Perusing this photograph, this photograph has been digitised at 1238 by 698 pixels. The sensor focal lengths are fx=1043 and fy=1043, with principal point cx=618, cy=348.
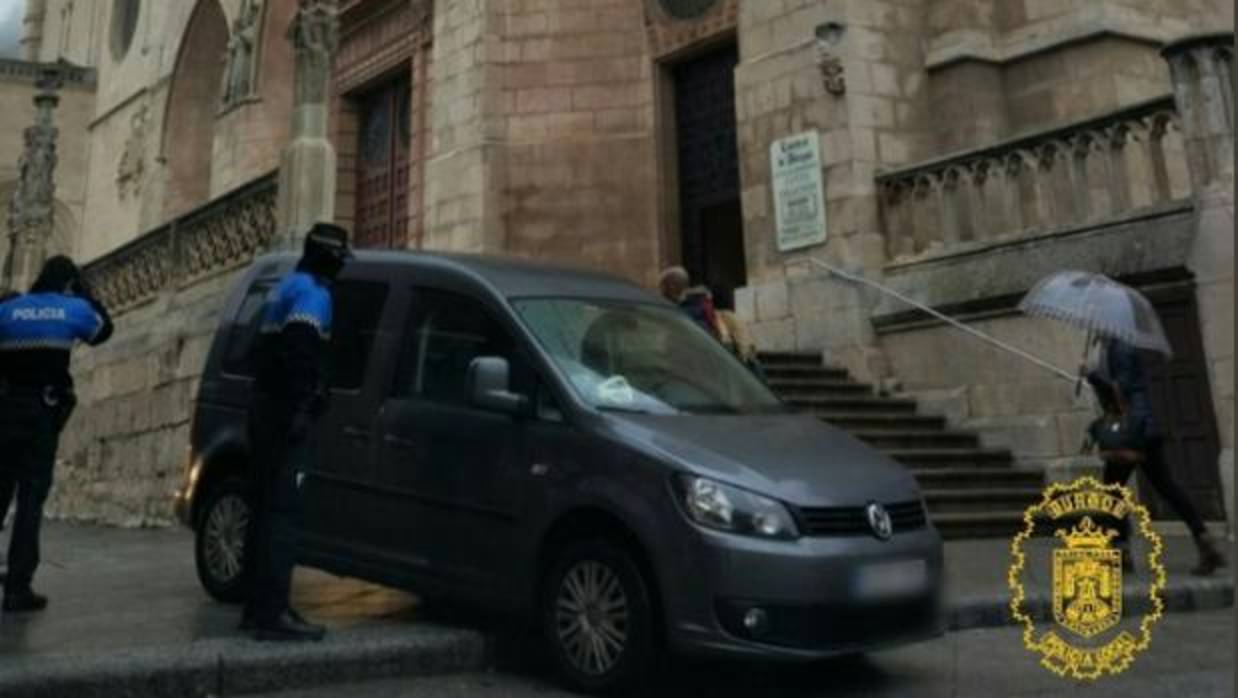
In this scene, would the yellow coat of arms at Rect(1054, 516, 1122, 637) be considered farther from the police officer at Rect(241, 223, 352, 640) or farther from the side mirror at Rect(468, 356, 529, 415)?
the police officer at Rect(241, 223, 352, 640)

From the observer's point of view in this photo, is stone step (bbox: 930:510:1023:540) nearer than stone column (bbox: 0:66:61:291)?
Yes

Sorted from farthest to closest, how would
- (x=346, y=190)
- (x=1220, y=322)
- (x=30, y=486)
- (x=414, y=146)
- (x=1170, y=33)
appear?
(x=346, y=190) → (x=414, y=146) → (x=1170, y=33) → (x=1220, y=322) → (x=30, y=486)

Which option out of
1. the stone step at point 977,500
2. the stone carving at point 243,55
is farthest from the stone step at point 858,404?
the stone carving at point 243,55

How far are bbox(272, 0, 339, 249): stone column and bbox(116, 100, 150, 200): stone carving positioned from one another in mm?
19856

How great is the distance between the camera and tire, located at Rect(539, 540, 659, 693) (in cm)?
393

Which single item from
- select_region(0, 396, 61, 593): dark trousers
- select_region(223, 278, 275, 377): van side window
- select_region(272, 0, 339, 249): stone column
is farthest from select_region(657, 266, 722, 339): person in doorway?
select_region(272, 0, 339, 249): stone column

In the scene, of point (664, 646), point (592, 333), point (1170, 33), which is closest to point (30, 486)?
point (592, 333)

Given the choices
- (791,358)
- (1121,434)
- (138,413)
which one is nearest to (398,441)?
(1121,434)

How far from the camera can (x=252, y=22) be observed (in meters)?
22.3

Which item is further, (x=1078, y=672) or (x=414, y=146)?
(x=414, y=146)

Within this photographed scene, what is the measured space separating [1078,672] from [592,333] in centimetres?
257

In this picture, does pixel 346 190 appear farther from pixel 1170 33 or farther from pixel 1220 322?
pixel 1220 322

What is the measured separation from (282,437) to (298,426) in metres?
0.08

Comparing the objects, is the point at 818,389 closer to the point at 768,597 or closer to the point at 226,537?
the point at 226,537
